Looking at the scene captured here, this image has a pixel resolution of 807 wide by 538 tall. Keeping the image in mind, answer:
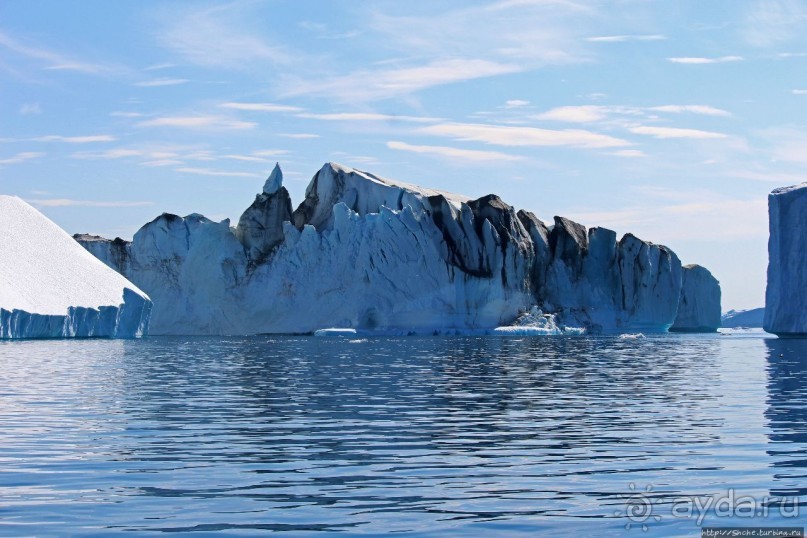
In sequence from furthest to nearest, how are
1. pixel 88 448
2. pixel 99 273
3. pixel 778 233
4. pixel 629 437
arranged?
pixel 778 233 < pixel 99 273 < pixel 629 437 < pixel 88 448

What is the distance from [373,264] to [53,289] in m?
16.0

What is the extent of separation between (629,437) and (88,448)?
5.37 m

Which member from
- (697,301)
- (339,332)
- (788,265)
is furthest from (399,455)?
(697,301)

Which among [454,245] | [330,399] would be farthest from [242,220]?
[330,399]

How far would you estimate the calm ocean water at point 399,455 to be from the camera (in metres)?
6.52

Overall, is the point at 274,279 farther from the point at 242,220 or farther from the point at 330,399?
the point at 330,399

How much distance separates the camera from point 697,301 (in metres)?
75.9

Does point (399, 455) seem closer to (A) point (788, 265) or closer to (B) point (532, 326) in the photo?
(A) point (788, 265)

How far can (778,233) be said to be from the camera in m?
46.7

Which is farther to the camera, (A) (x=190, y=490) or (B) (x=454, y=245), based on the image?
(B) (x=454, y=245)

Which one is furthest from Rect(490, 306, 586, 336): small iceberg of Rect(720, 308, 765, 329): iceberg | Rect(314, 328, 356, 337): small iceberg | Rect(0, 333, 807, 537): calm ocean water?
Rect(720, 308, 765, 329): iceberg

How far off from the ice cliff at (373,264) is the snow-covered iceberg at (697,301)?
17219 mm

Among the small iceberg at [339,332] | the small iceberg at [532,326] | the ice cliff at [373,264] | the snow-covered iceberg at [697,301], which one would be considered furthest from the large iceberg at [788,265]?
the snow-covered iceberg at [697,301]

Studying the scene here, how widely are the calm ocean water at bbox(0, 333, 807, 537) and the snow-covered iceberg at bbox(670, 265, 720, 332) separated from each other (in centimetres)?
5692
